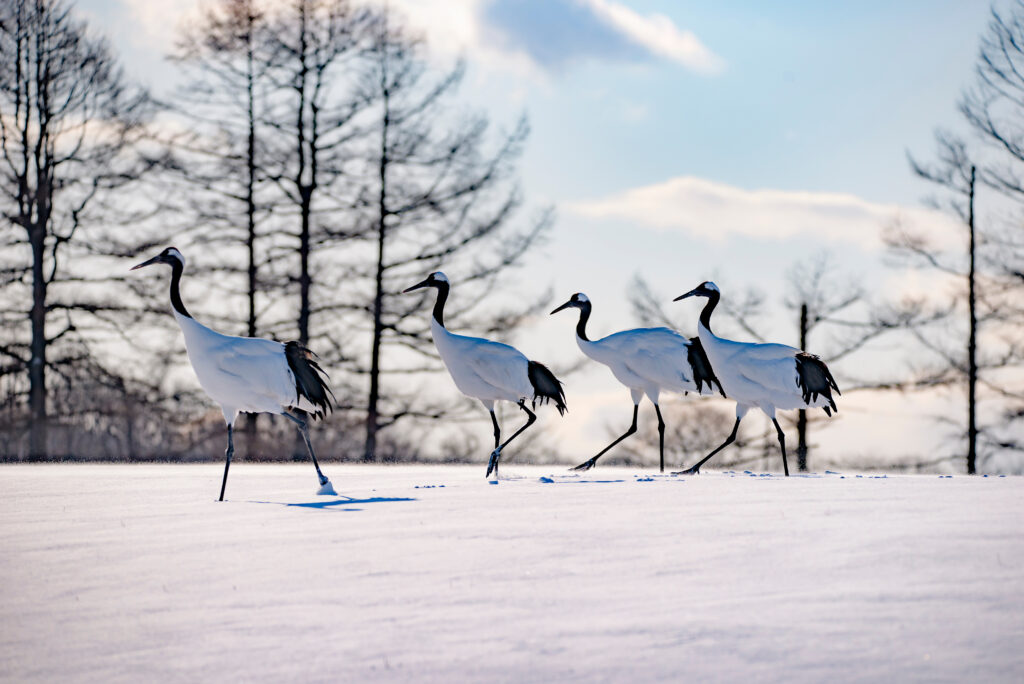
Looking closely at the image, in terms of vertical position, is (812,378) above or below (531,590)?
above

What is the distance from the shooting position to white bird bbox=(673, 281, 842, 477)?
1297 cm

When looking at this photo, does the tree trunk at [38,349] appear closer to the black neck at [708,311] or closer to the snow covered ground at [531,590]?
the black neck at [708,311]

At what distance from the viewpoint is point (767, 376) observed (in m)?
12.9

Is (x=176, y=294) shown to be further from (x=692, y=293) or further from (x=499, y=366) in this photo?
(x=692, y=293)

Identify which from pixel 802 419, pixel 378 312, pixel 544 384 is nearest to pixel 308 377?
pixel 544 384

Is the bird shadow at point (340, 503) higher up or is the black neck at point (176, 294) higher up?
the black neck at point (176, 294)

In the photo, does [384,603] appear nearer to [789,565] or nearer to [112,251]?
[789,565]

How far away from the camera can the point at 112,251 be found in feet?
72.7

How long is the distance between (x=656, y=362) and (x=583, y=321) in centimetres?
162

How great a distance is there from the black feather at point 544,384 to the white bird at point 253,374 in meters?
2.67

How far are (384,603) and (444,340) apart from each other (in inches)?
288

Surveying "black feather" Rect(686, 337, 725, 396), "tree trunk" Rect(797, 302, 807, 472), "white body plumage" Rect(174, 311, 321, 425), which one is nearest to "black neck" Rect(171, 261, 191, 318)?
"white body plumage" Rect(174, 311, 321, 425)

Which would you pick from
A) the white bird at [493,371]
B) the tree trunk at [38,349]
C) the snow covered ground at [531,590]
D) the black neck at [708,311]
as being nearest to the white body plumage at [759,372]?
the black neck at [708,311]

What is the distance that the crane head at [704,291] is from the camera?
48.5 ft
